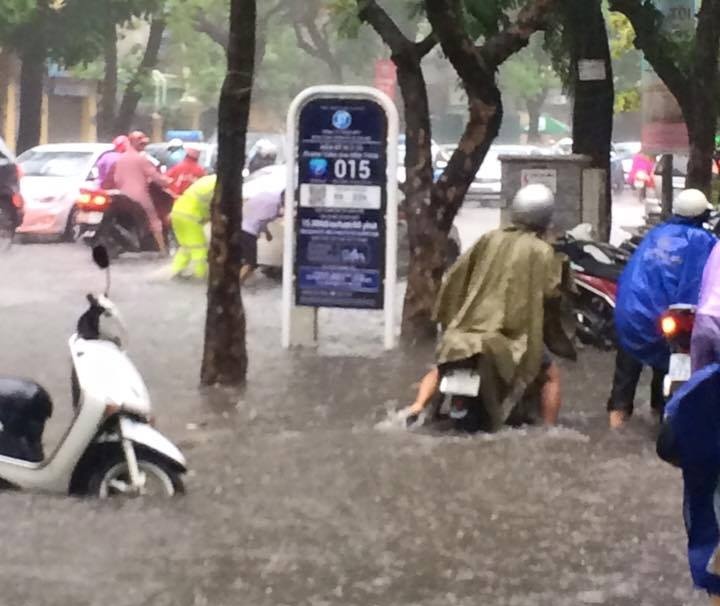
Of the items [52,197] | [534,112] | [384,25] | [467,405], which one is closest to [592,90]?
[384,25]

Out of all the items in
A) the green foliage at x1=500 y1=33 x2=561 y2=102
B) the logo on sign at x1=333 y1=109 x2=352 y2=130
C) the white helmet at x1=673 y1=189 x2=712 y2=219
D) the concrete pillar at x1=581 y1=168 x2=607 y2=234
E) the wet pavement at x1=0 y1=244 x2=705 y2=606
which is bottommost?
the wet pavement at x1=0 y1=244 x2=705 y2=606

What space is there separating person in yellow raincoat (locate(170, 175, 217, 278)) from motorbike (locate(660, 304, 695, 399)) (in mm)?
10926

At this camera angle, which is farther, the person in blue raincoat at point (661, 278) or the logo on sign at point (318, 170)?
the logo on sign at point (318, 170)

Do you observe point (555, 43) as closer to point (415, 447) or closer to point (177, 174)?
point (177, 174)

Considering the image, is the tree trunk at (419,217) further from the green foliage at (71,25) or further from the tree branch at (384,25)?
the green foliage at (71,25)

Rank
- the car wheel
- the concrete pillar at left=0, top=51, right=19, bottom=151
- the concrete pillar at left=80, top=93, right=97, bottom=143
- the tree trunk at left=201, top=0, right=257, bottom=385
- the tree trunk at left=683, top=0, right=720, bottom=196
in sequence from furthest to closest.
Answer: the concrete pillar at left=80, top=93, right=97, bottom=143 < the concrete pillar at left=0, top=51, right=19, bottom=151 < the car wheel < the tree trunk at left=683, top=0, right=720, bottom=196 < the tree trunk at left=201, top=0, right=257, bottom=385

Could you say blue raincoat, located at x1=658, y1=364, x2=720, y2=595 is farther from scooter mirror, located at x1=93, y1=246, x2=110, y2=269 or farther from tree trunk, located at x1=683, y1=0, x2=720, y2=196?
tree trunk, located at x1=683, y1=0, x2=720, y2=196

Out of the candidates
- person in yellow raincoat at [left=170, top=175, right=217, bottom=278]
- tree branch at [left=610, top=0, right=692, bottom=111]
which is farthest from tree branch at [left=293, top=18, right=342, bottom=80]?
tree branch at [left=610, top=0, right=692, bottom=111]

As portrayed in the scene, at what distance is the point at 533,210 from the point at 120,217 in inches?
514

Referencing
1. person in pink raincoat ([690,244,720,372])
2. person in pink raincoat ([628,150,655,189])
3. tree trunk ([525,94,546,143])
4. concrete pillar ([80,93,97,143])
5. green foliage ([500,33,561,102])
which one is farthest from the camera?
tree trunk ([525,94,546,143])

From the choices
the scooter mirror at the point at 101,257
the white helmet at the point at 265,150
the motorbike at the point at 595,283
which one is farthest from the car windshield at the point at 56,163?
the scooter mirror at the point at 101,257

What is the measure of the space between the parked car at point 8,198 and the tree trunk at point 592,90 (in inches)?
344

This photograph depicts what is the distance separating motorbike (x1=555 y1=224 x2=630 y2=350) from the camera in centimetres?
1364

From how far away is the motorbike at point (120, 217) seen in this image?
2211cm
